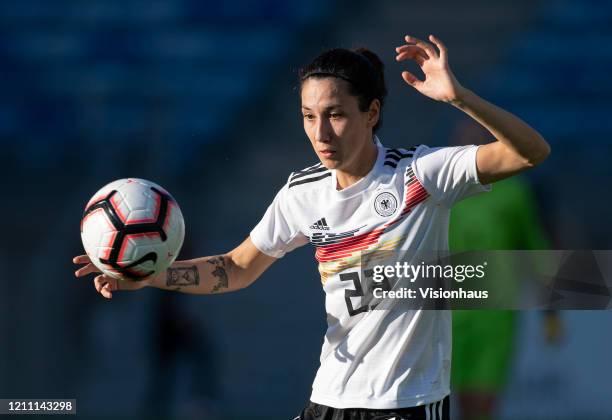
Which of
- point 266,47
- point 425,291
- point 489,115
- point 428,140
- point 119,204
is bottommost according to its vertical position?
point 425,291

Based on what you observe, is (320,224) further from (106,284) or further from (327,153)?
(106,284)

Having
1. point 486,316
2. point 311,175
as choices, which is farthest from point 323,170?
point 486,316

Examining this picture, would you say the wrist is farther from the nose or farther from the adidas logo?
the adidas logo

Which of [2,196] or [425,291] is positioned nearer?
[425,291]

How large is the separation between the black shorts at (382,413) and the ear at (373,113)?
109cm

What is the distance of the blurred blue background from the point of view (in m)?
7.56

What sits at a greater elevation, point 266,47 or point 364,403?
point 266,47

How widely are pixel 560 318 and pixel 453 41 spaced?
8.32ft

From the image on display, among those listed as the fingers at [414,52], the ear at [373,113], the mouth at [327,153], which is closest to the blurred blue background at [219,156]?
the ear at [373,113]

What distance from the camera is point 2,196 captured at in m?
8.10

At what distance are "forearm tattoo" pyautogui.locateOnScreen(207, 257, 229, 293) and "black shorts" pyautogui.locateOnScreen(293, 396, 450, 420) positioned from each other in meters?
0.65

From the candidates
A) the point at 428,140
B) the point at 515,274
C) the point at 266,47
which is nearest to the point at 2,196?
the point at 266,47

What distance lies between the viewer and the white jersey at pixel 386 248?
12.7ft

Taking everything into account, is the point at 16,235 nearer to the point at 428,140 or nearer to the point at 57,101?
the point at 57,101
